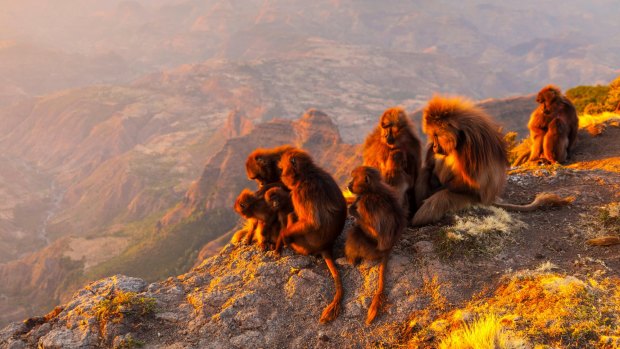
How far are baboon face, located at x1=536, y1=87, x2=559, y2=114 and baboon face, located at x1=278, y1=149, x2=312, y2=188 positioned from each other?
755 cm

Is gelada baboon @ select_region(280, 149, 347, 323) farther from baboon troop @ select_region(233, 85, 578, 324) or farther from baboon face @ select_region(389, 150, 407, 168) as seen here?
baboon face @ select_region(389, 150, 407, 168)

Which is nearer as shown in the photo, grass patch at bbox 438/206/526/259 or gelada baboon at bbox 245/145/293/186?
grass patch at bbox 438/206/526/259

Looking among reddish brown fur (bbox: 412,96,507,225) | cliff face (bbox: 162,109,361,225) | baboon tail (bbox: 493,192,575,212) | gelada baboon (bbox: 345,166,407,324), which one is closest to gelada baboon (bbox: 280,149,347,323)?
gelada baboon (bbox: 345,166,407,324)

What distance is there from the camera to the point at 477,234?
6.78 meters

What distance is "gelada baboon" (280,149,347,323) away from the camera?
662 centimetres

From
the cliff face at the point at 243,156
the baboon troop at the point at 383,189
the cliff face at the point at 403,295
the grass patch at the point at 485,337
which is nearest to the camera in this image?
the grass patch at the point at 485,337

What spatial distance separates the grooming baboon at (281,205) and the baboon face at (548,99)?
789 centimetres

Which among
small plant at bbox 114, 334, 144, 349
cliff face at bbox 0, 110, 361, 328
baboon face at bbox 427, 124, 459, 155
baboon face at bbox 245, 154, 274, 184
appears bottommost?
cliff face at bbox 0, 110, 361, 328

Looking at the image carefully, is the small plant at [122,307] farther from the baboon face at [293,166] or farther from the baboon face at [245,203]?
the baboon face at [293,166]

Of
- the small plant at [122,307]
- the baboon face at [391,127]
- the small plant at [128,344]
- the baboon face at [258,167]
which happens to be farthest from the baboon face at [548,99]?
the small plant at [128,344]

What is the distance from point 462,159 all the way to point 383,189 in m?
1.81

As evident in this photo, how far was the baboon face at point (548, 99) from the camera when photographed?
1056 centimetres

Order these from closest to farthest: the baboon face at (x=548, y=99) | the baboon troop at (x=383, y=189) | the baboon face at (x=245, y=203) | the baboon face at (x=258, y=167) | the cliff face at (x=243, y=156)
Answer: the baboon troop at (x=383, y=189)
the baboon face at (x=245, y=203)
the baboon face at (x=258, y=167)
the baboon face at (x=548, y=99)
the cliff face at (x=243, y=156)

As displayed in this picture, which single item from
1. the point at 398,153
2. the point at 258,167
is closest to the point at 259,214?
the point at 258,167
